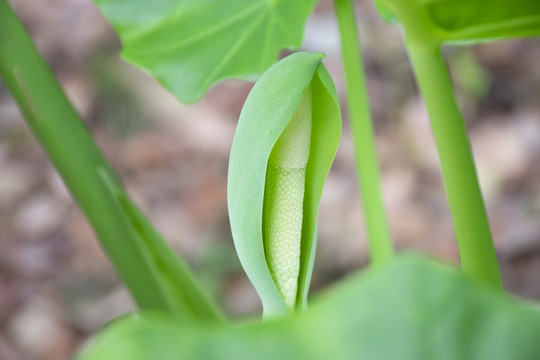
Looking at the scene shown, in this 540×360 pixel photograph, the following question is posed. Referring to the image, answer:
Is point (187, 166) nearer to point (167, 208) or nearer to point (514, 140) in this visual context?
point (167, 208)

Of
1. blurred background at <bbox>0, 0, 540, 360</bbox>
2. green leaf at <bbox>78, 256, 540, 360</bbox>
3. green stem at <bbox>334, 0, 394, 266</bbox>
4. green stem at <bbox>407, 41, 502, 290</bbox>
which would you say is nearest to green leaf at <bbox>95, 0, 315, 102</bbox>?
green stem at <bbox>334, 0, 394, 266</bbox>

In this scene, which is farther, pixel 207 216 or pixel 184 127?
pixel 184 127

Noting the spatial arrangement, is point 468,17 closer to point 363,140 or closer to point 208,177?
point 363,140

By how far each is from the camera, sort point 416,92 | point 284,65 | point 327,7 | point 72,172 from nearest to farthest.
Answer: point 284,65
point 72,172
point 416,92
point 327,7

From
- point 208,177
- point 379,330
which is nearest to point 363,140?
point 379,330

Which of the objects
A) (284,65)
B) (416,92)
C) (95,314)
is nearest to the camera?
(284,65)

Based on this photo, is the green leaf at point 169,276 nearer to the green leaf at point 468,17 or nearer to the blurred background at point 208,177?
the green leaf at point 468,17

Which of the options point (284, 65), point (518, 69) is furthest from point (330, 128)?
point (518, 69)

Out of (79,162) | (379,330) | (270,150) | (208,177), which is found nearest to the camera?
(379,330)
